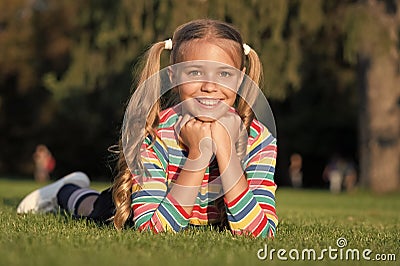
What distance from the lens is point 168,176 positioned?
4.64m

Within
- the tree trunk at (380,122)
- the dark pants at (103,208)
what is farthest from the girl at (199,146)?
the tree trunk at (380,122)

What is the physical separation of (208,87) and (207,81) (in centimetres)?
4

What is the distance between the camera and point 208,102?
435 cm

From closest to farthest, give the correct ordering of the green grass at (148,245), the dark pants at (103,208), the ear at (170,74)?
the green grass at (148,245)
the ear at (170,74)
the dark pants at (103,208)

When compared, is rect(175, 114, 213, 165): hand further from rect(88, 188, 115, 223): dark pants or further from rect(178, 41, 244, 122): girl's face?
rect(88, 188, 115, 223): dark pants

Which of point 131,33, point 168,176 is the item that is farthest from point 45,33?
point 168,176

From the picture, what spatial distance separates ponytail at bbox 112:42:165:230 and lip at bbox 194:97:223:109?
350mm

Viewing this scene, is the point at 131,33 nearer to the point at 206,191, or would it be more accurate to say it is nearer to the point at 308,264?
the point at 206,191

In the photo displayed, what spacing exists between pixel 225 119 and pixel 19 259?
1647 millimetres

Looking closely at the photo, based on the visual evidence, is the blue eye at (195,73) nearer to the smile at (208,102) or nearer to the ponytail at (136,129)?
the smile at (208,102)

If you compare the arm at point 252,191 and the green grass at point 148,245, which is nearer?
the green grass at point 148,245

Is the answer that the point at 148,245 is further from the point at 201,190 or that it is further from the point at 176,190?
the point at 201,190

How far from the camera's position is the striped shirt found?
432cm

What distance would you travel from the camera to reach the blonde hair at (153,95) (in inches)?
178
